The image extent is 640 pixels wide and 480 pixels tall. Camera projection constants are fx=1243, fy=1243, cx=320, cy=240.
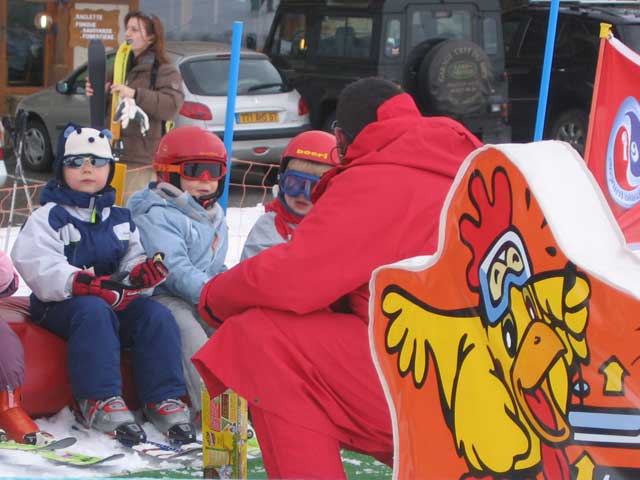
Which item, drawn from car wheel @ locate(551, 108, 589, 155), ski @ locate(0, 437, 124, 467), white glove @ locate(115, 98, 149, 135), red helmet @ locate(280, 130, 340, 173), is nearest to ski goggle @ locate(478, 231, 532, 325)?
ski @ locate(0, 437, 124, 467)

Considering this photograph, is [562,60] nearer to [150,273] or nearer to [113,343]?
[150,273]

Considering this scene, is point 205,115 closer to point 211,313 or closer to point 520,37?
point 520,37

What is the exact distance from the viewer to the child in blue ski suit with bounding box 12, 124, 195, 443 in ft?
15.6

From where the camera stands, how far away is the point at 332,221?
3287 millimetres

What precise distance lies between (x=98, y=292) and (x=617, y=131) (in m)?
2.77

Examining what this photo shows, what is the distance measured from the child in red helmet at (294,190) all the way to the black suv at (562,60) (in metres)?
8.87

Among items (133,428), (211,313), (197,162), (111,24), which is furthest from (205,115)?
(211,313)

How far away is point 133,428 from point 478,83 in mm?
9391

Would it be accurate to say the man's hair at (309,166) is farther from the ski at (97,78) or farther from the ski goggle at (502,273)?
the ski goggle at (502,273)

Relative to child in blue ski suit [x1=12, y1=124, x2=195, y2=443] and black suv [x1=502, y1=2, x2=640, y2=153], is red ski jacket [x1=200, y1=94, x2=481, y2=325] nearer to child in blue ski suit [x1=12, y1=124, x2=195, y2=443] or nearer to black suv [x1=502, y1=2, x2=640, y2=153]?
child in blue ski suit [x1=12, y1=124, x2=195, y2=443]

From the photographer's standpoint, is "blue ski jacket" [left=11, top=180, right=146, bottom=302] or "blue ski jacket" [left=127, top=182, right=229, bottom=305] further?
"blue ski jacket" [left=127, top=182, right=229, bottom=305]

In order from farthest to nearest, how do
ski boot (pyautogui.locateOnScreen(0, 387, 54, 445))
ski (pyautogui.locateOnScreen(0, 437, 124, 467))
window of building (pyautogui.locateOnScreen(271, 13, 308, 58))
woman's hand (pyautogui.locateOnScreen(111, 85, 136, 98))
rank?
window of building (pyautogui.locateOnScreen(271, 13, 308, 58)) → woman's hand (pyautogui.locateOnScreen(111, 85, 136, 98)) → ski boot (pyautogui.locateOnScreen(0, 387, 54, 445)) → ski (pyautogui.locateOnScreen(0, 437, 124, 467))

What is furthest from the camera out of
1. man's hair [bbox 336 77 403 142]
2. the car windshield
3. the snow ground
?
the car windshield

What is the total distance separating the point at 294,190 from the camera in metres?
Answer: 5.32
